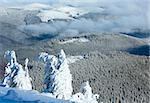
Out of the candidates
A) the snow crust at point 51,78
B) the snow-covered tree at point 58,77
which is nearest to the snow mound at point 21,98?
the snow crust at point 51,78

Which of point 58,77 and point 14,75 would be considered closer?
point 58,77

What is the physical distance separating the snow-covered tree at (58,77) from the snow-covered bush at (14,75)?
8.7 inches

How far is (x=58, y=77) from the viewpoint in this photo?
16.7 ft

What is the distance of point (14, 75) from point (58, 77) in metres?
0.65

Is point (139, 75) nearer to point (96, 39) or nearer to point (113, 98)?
point (113, 98)

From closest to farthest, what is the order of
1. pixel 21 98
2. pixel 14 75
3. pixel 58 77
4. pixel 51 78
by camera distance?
pixel 21 98 < pixel 58 77 < pixel 51 78 < pixel 14 75

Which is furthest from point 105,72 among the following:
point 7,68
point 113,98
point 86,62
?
point 7,68

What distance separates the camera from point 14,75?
554 centimetres

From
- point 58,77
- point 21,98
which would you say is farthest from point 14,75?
point 21,98

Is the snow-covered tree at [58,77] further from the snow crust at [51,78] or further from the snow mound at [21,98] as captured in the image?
the snow mound at [21,98]

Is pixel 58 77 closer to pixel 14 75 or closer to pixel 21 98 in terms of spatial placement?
pixel 14 75

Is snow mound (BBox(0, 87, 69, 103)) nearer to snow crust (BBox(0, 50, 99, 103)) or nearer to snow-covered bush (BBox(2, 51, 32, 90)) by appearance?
snow crust (BBox(0, 50, 99, 103))

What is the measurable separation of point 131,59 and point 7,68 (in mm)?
123414

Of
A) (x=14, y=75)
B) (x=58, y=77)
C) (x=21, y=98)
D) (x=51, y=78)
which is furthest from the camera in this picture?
(x=14, y=75)
